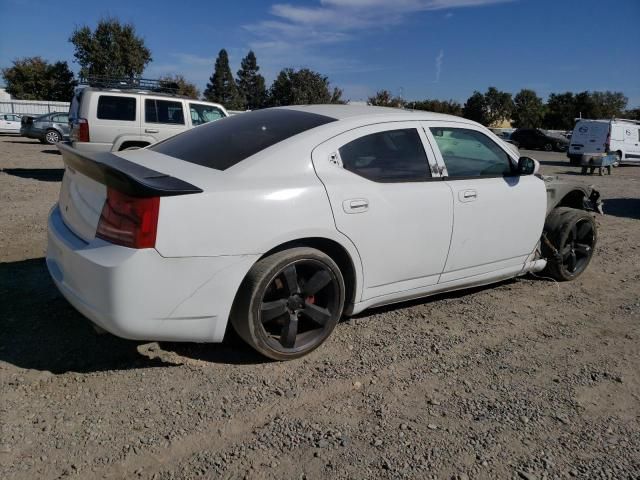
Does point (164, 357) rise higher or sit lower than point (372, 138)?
lower

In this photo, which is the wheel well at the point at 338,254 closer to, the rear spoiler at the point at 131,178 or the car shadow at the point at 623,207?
the rear spoiler at the point at 131,178

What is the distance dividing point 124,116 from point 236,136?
8.43m

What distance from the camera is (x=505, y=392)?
2.99 metres

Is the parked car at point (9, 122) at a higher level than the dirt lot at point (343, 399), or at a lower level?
higher

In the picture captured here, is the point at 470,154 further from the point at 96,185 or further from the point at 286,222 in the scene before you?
the point at 96,185

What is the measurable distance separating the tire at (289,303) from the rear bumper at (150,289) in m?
0.12

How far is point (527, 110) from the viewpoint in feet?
193

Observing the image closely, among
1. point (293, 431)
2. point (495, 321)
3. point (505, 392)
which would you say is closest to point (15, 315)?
point (293, 431)

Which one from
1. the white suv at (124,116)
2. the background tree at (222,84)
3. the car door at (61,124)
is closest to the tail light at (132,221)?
the white suv at (124,116)

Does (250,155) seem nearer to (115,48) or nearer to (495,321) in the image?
(495,321)

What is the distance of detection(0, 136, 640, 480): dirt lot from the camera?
2.32 metres

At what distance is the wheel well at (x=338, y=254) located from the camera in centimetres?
311

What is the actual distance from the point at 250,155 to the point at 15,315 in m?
2.05

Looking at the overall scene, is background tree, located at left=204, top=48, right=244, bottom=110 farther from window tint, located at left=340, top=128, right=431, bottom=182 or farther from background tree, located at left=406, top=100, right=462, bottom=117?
window tint, located at left=340, top=128, right=431, bottom=182
